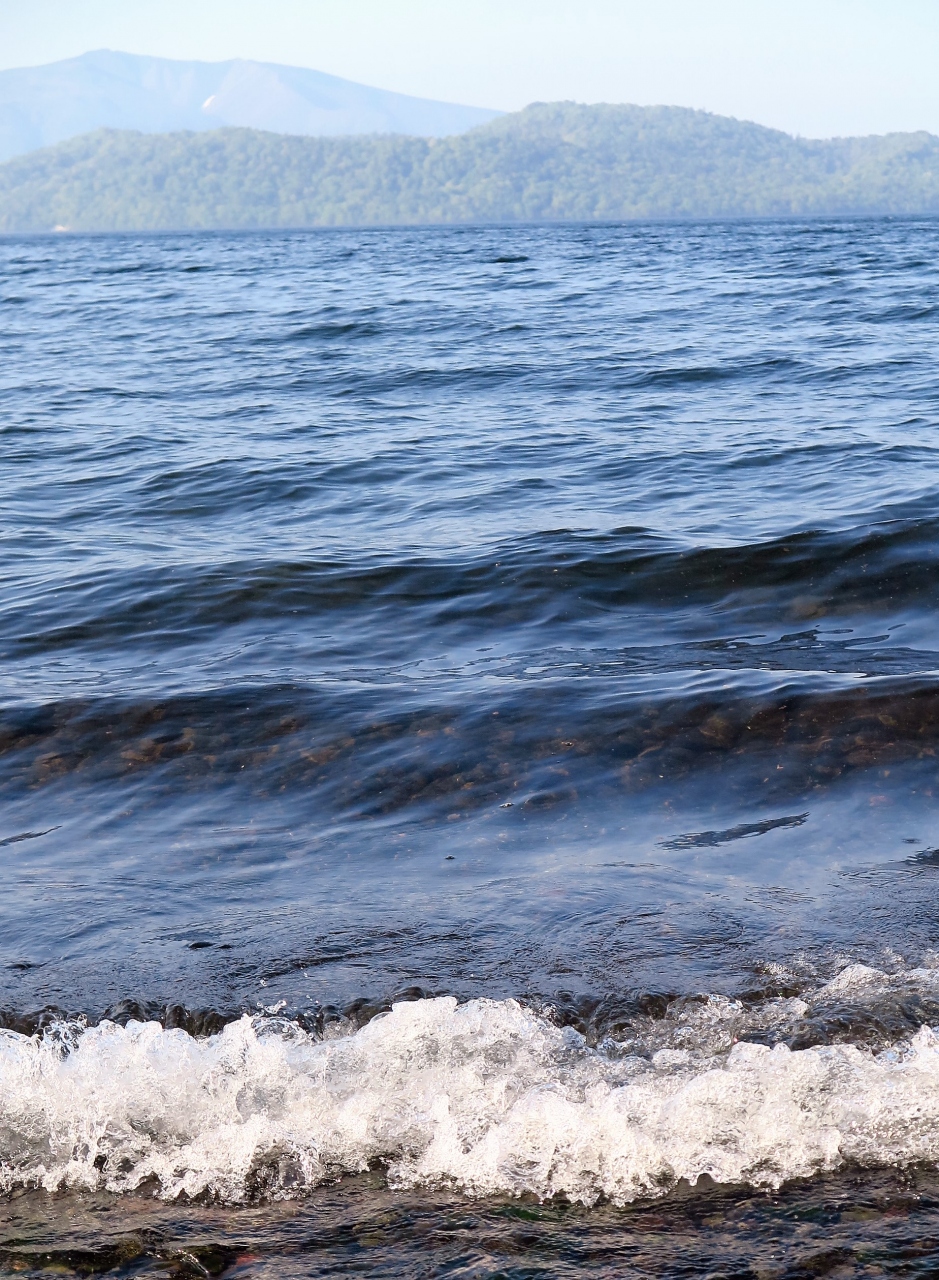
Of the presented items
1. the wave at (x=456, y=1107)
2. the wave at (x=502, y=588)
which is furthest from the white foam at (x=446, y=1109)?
the wave at (x=502, y=588)

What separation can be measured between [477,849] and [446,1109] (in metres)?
1.77

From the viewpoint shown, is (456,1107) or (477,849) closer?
(456,1107)

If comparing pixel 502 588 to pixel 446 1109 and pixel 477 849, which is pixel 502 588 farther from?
pixel 446 1109

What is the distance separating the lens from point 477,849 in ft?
16.2

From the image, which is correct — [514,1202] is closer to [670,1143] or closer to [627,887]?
Result: [670,1143]

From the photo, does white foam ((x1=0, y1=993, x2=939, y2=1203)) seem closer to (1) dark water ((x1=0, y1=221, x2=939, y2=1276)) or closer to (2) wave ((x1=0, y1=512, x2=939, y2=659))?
(1) dark water ((x1=0, y1=221, x2=939, y2=1276))

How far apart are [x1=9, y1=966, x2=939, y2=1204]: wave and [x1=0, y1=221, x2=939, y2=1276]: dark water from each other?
12mm

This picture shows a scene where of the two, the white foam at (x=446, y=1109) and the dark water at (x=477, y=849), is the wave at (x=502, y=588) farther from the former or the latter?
the white foam at (x=446, y=1109)

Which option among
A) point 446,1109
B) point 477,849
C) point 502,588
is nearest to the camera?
point 446,1109

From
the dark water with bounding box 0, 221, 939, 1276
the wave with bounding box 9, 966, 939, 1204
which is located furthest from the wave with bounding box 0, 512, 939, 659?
the wave with bounding box 9, 966, 939, 1204

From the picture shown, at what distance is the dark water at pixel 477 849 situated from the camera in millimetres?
2996

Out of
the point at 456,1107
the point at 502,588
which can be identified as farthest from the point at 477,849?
the point at 502,588

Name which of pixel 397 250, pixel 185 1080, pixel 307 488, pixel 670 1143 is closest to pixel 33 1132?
pixel 185 1080

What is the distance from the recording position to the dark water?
2996 mm
